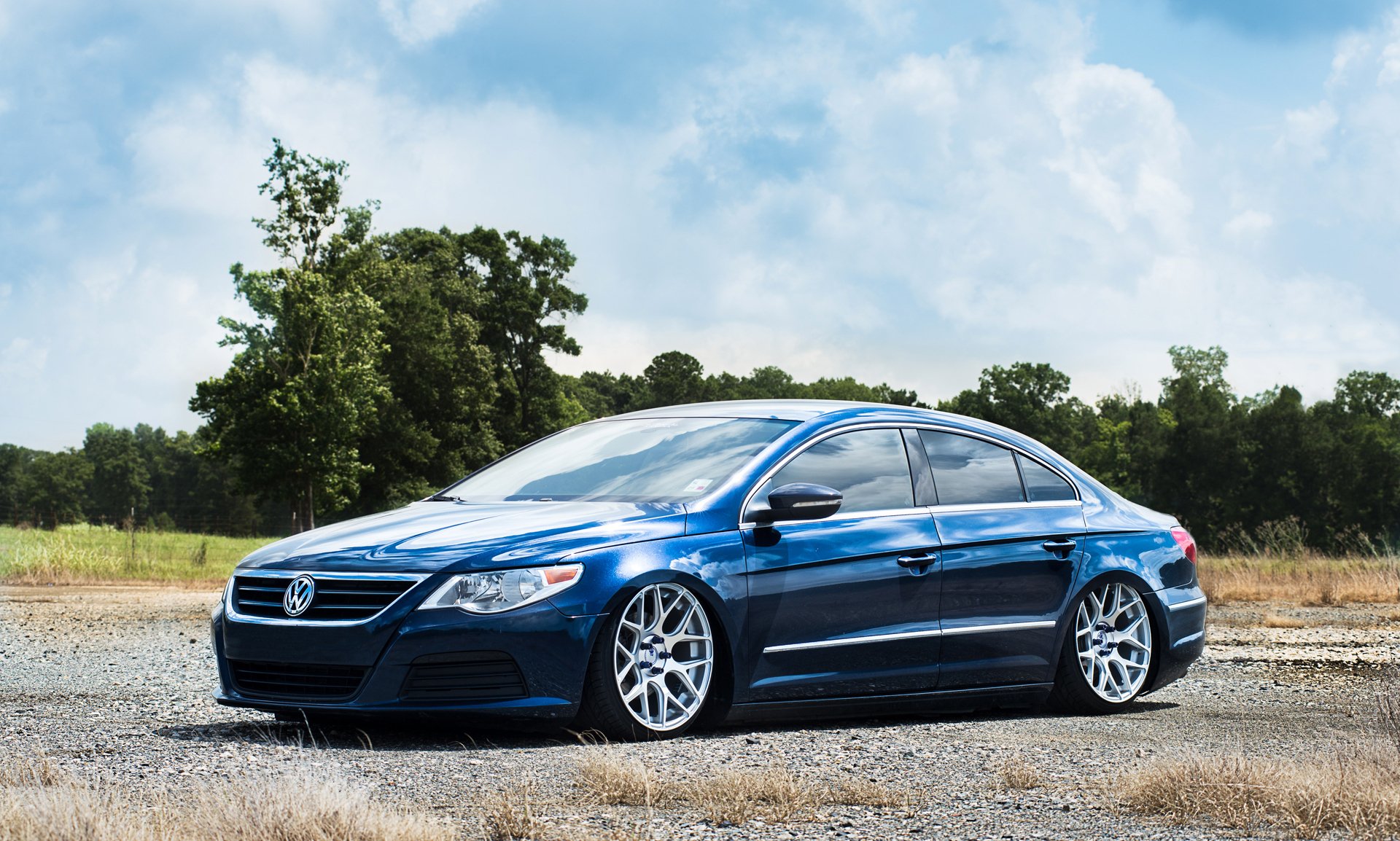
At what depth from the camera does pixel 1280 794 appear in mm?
4574

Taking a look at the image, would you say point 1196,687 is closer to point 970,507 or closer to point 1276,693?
point 1276,693

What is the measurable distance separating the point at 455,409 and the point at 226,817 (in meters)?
59.1

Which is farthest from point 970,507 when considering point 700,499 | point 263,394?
point 263,394

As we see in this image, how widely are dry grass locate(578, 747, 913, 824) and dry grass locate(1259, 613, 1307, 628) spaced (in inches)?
445

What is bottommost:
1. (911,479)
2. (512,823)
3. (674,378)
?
(512,823)

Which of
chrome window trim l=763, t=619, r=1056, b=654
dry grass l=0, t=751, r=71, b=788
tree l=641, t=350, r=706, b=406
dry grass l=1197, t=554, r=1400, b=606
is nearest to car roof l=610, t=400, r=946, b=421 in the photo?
chrome window trim l=763, t=619, r=1056, b=654

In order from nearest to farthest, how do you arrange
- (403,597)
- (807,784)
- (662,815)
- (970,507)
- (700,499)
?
(662,815), (807,784), (403,597), (700,499), (970,507)

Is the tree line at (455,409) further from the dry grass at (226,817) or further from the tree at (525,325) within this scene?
the dry grass at (226,817)

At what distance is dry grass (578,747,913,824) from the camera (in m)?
4.43

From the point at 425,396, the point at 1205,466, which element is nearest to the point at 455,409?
the point at 425,396

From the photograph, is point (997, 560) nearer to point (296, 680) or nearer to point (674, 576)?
point (674, 576)

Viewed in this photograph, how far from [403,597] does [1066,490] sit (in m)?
4.03

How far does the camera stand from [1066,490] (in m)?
8.01

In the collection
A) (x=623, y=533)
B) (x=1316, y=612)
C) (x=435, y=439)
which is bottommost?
(x=1316, y=612)
